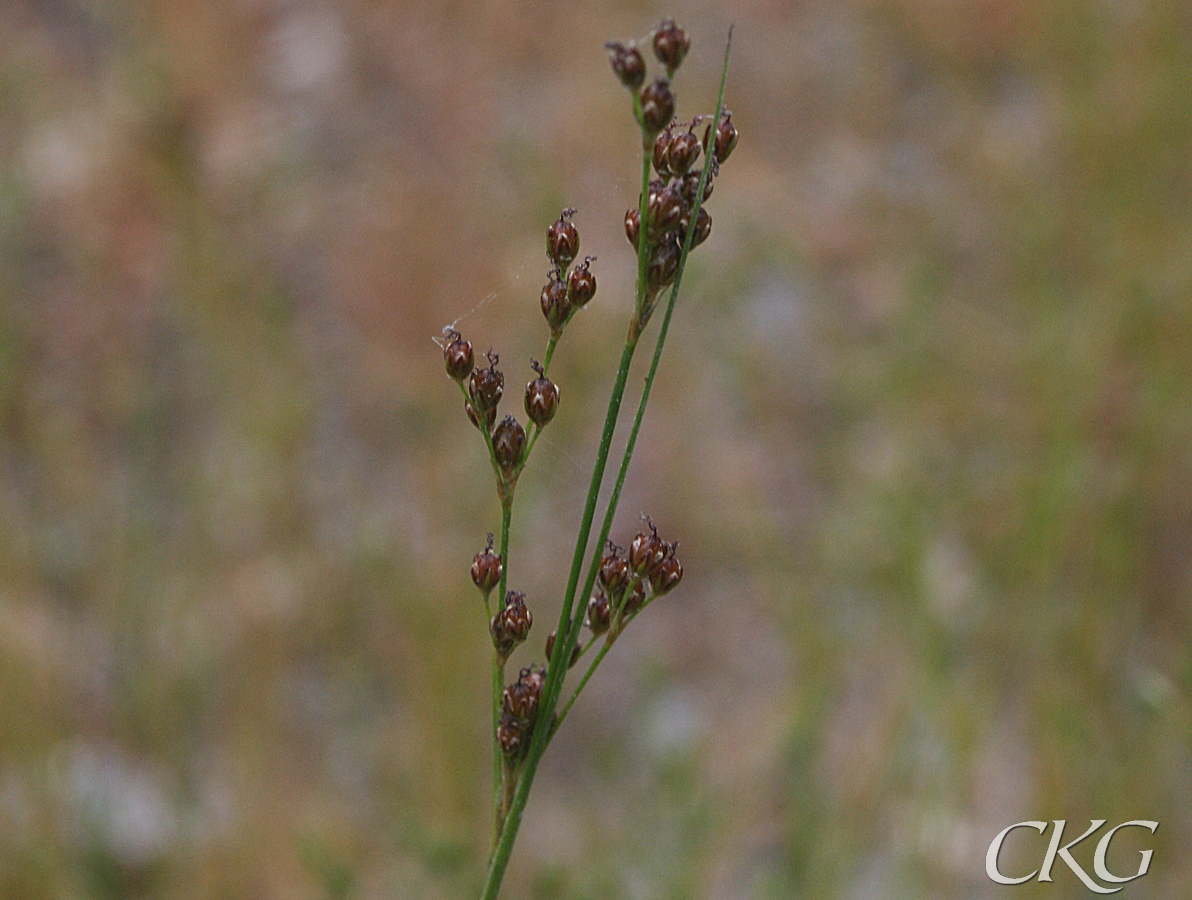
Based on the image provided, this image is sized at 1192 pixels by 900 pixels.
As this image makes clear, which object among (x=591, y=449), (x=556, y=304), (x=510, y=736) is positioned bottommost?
(x=510, y=736)

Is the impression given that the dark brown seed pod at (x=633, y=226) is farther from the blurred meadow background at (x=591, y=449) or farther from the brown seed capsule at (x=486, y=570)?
the blurred meadow background at (x=591, y=449)

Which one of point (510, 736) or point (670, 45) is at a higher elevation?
point (670, 45)

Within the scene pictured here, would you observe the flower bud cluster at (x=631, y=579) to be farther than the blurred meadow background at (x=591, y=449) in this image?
No

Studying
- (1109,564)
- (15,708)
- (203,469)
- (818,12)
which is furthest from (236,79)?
(1109,564)

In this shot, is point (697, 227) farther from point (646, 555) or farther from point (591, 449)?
point (591, 449)

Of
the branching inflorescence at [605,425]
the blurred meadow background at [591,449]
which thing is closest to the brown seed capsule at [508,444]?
the branching inflorescence at [605,425]

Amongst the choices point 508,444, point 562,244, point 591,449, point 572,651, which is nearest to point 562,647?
point 572,651
